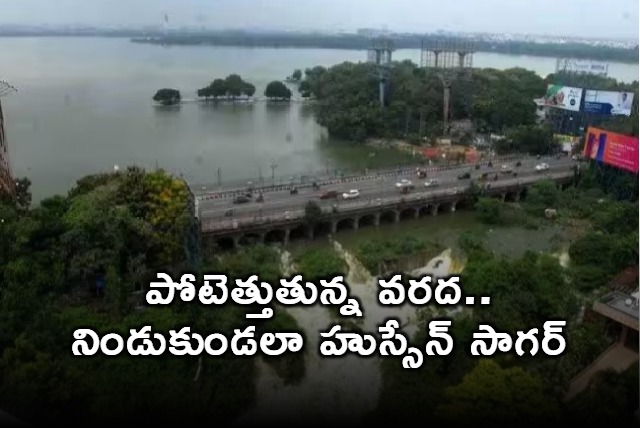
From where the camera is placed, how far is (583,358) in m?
8.23

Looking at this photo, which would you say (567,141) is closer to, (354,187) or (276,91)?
(354,187)

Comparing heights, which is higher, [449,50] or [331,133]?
[449,50]

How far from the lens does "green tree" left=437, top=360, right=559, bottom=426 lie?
6047mm

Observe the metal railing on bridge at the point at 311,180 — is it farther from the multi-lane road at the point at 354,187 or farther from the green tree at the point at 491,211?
the green tree at the point at 491,211

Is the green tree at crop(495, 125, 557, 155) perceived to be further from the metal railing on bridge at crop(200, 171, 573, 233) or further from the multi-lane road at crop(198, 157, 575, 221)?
the metal railing on bridge at crop(200, 171, 573, 233)

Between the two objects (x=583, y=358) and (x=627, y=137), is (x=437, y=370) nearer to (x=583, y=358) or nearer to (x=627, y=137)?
(x=583, y=358)

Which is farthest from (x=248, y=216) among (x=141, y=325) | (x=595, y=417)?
(x=595, y=417)

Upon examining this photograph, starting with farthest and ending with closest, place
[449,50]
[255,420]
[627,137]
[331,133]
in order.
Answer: [449,50] → [331,133] → [627,137] → [255,420]

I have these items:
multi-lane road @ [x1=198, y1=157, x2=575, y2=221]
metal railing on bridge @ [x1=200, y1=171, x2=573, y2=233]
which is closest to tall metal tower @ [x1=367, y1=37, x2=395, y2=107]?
multi-lane road @ [x1=198, y1=157, x2=575, y2=221]

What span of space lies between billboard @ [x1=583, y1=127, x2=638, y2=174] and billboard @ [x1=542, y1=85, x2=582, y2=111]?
5576 mm

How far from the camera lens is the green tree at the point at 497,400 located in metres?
6.05

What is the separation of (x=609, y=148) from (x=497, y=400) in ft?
38.1

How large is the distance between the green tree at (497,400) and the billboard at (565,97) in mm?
17674

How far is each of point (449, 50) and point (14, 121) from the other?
1873 cm
